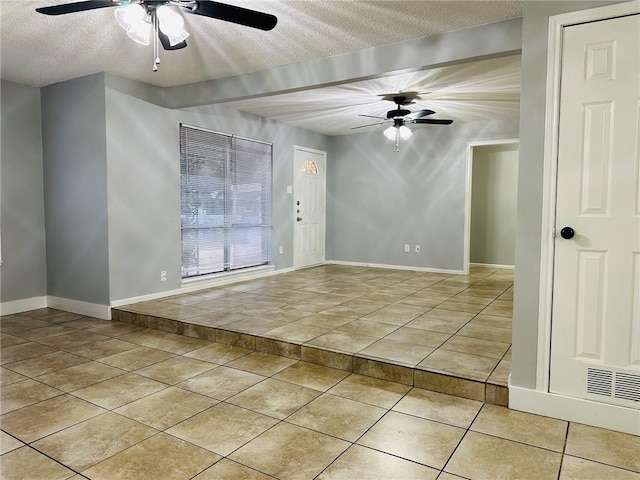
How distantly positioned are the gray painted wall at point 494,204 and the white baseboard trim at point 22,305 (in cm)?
682

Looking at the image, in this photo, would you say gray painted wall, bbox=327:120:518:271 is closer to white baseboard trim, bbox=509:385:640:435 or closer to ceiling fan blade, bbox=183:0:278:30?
white baseboard trim, bbox=509:385:640:435

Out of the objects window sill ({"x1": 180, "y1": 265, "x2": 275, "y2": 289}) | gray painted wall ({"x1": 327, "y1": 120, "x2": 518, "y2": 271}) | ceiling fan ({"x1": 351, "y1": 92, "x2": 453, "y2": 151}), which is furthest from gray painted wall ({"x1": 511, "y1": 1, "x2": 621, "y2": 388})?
gray painted wall ({"x1": 327, "y1": 120, "x2": 518, "y2": 271})

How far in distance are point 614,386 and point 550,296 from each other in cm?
54

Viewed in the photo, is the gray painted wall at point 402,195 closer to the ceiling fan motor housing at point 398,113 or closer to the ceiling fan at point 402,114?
the ceiling fan at point 402,114

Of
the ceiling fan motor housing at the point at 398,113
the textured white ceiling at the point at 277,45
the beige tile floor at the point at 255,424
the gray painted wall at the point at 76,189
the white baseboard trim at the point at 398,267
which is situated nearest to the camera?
the beige tile floor at the point at 255,424

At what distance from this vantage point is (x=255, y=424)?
2.33 metres

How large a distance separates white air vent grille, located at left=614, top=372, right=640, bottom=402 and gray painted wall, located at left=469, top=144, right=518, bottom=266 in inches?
220

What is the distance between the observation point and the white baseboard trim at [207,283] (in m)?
4.72

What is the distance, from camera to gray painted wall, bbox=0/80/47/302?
15.0 ft

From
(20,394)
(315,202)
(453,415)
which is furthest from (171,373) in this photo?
(315,202)

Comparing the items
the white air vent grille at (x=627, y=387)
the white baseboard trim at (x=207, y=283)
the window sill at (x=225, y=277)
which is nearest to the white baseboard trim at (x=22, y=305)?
the white baseboard trim at (x=207, y=283)

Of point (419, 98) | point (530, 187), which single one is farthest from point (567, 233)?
point (419, 98)

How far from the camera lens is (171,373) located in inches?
120

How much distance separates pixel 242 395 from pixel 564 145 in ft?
7.75
